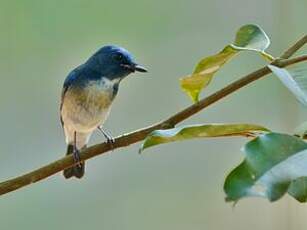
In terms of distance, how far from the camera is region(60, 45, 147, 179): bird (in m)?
1.48

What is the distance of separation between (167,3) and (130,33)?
17cm

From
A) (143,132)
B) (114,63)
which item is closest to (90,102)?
(114,63)

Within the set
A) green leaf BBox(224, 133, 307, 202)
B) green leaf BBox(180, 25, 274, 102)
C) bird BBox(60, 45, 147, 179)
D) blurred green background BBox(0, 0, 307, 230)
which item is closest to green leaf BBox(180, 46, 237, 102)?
green leaf BBox(180, 25, 274, 102)

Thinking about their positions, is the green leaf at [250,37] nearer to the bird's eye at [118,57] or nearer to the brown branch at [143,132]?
the brown branch at [143,132]

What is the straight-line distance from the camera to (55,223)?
6.78 ft

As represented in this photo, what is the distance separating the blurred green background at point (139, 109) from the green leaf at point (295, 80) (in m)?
1.49

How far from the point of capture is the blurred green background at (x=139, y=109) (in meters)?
2.03

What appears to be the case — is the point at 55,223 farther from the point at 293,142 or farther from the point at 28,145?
the point at 293,142

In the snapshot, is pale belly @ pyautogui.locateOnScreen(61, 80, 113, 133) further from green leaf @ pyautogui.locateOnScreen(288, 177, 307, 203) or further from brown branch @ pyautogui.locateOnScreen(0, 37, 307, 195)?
green leaf @ pyautogui.locateOnScreen(288, 177, 307, 203)

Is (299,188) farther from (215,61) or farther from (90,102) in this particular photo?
(90,102)

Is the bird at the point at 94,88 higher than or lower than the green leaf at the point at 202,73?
lower

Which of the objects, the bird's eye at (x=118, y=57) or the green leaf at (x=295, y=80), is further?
the bird's eye at (x=118, y=57)

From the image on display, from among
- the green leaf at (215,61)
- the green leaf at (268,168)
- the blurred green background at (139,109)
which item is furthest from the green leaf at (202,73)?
the blurred green background at (139,109)

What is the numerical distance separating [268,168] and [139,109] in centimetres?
163
